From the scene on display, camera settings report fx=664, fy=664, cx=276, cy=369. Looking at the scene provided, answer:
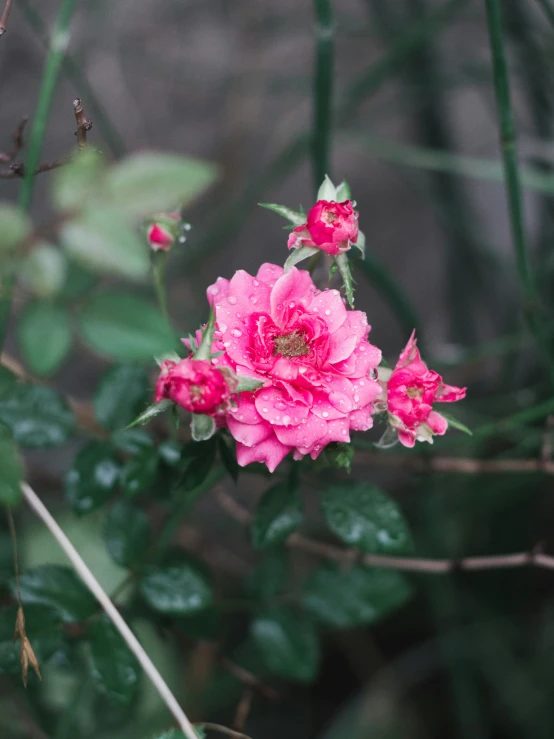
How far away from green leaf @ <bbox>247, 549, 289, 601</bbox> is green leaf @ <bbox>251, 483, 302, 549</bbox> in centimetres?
19

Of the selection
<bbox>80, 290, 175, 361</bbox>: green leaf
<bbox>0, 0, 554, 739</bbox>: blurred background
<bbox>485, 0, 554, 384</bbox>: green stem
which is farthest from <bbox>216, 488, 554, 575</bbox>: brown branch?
<bbox>80, 290, 175, 361</bbox>: green leaf

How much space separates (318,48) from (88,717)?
0.84 meters

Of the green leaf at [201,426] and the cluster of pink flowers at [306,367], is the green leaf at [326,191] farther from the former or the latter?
the green leaf at [201,426]

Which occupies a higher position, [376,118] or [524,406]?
[376,118]

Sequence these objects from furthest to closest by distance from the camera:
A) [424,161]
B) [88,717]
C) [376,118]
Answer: [376,118], [424,161], [88,717]

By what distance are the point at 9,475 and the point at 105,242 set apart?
146 millimetres

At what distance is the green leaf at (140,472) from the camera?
58 cm

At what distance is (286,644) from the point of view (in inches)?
28.6

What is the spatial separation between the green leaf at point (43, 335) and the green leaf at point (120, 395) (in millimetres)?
312

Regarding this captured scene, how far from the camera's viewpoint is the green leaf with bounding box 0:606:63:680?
53cm

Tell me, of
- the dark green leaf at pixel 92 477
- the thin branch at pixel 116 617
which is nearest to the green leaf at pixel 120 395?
the dark green leaf at pixel 92 477

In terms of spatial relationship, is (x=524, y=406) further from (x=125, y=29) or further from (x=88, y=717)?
(x=125, y=29)

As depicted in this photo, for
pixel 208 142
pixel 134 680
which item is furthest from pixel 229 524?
pixel 208 142

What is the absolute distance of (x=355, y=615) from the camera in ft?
2.44
